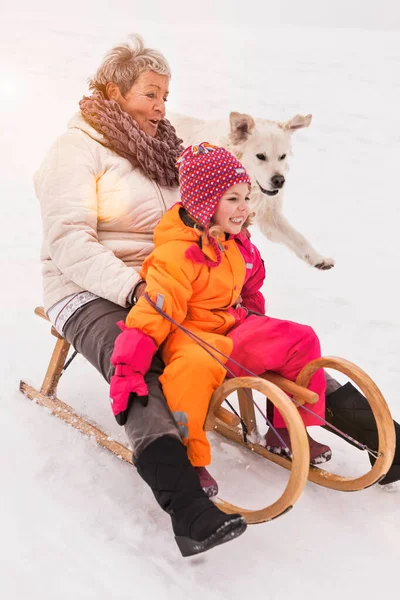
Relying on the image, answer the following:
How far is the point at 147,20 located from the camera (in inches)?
121

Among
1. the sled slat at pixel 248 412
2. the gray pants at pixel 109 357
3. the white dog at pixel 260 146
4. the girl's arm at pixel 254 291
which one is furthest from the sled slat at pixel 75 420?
the white dog at pixel 260 146

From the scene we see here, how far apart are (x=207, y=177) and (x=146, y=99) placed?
0.44 m

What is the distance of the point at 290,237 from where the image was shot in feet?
7.59

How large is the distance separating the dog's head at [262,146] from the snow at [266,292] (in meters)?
0.44

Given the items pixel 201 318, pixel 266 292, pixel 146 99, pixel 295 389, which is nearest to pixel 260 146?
pixel 146 99

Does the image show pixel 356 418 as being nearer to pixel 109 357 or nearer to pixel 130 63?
pixel 109 357

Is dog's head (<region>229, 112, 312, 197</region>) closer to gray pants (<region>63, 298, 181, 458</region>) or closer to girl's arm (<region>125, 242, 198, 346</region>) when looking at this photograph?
girl's arm (<region>125, 242, 198, 346</region>)

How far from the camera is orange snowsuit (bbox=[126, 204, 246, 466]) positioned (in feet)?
5.31

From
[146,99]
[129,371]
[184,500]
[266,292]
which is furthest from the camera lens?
[266,292]

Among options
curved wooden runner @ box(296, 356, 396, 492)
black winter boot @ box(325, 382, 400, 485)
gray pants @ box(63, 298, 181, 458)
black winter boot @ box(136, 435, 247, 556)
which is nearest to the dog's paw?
black winter boot @ box(325, 382, 400, 485)

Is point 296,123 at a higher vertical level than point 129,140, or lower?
higher

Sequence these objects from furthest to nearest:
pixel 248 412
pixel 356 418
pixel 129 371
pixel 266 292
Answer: pixel 266 292 → pixel 248 412 → pixel 356 418 → pixel 129 371

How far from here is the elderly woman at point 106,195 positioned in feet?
6.17

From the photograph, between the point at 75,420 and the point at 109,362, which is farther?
the point at 75,420
